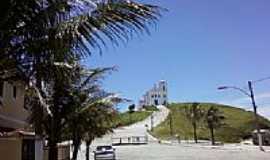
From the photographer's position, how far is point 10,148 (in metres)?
21.1

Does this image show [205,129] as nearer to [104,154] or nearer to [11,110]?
[104,154]

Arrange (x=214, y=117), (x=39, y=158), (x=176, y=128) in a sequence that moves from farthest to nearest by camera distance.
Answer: (x=176, y=128)
(x=214, y=117)
(x=39, y=158)

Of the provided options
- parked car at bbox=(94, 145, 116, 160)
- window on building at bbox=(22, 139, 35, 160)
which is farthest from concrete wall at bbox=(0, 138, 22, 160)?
parked car at bbox=(94, 145, 116, 160)

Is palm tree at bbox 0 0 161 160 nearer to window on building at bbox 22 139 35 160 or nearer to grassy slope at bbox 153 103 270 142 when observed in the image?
window on building at bbox 22 139 35 160

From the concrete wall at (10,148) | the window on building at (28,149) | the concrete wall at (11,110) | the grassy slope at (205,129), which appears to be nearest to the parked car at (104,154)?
the concrete wall at (11,110)

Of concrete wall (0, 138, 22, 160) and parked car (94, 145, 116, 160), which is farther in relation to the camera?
parked car (94, 145, 116, 160)

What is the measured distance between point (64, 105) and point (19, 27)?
13394 millimetres

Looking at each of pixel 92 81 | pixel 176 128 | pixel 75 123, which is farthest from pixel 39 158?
pixel 176 128

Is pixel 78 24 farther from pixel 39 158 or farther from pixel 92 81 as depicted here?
pixel 39 158

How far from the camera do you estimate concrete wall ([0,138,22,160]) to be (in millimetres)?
20611

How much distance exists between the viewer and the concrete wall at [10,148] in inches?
811

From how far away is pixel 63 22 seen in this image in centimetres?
972

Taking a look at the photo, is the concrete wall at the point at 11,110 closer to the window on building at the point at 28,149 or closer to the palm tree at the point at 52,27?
the window on building at the point at 28,149

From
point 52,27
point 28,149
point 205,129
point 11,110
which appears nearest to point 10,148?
point 28,149
